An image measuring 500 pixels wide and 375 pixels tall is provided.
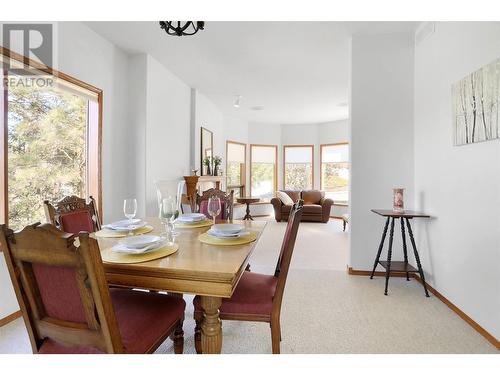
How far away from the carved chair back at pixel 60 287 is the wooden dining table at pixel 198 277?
0.73 ft

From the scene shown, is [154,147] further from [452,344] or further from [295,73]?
[452,344]

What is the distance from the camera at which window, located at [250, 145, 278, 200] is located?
8109 mm

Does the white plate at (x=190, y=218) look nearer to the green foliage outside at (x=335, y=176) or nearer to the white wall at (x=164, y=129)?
the white wall at (x=164, y=129)

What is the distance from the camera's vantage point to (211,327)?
120cm

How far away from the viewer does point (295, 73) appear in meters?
4.25

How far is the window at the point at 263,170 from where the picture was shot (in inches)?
319

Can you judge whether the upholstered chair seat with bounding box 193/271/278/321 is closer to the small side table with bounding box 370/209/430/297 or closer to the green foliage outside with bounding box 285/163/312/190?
the small side table with bounding box 370/209/430/297

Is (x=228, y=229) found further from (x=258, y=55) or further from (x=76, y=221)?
(x=258, y=55)

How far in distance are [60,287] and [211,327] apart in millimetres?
612

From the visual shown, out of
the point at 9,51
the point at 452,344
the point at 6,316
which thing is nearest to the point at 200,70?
the point at 9,51

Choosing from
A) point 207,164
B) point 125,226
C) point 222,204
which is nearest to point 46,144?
point 125,226

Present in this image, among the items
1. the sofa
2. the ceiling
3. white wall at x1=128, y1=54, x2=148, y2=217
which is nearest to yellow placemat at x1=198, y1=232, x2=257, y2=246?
white wall at x1=128, y1=54, x2=148, y2=217
